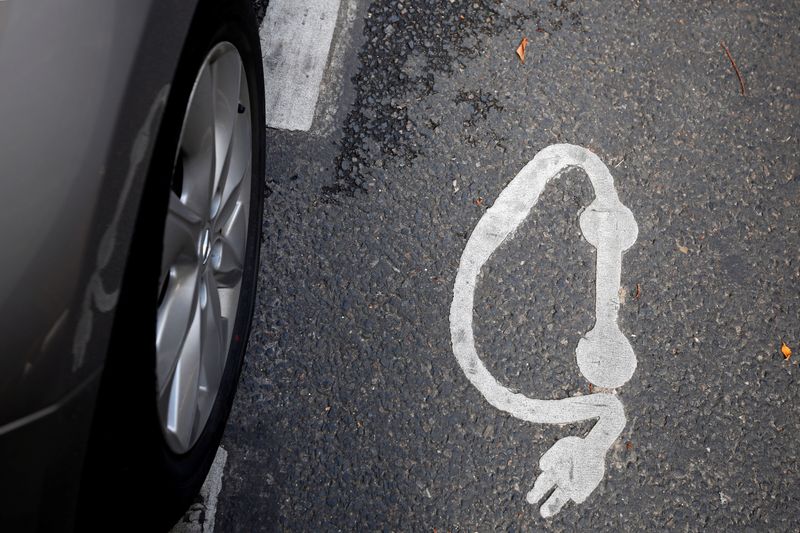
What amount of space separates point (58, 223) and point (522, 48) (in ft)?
6.90

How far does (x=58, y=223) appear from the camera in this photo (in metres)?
1.12

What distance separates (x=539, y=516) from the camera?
2225 millimetres

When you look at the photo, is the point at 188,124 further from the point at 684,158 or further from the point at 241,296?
the point at 684,158

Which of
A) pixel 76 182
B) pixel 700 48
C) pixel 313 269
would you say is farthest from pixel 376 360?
pixel 700 48

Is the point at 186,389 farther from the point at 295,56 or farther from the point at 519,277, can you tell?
the point at 295,56

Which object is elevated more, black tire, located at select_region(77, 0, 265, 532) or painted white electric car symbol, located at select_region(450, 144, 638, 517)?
black tire, located at select_region(77, 0, 265, 532)

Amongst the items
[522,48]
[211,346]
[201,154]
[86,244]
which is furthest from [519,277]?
[86,244]

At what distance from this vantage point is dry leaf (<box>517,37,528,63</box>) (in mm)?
2779

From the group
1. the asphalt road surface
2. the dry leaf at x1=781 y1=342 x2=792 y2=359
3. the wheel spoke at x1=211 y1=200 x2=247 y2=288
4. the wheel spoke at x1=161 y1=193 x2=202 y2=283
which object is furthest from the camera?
the dry leaf at x1=781 y1=342 x2=792 y2=359

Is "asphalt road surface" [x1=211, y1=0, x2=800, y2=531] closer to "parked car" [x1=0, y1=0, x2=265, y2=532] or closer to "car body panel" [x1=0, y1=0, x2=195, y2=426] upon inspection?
"parked car" [x1=0, y1=0, x2=265, y2=532]

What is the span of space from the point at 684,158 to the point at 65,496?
240cm

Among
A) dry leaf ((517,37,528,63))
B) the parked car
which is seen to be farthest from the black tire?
dry leaf ((517,37,528,63))

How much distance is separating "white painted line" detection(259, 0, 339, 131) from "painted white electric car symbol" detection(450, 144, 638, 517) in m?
0.78

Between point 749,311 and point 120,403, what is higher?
point 120,403
